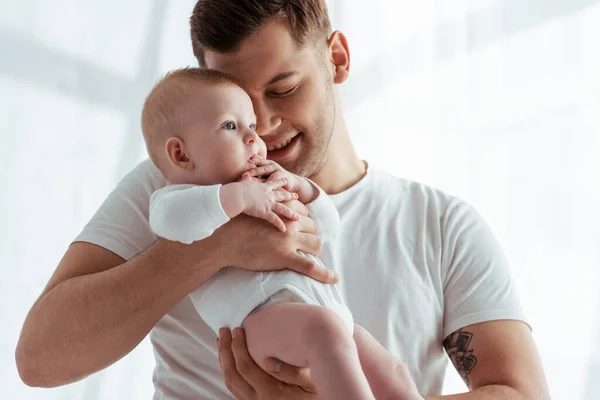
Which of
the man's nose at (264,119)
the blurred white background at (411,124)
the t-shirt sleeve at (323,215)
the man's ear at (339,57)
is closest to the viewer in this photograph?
the t-shirt sleeve at (323,215)

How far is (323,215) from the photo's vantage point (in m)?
1.61

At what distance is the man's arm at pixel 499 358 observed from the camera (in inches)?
68.0

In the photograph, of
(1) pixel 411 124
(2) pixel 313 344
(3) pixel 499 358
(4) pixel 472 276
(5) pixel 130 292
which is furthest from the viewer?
(1) pixel 411 124

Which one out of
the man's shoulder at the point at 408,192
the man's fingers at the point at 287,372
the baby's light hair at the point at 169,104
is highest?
the baby's light hair at the point at 169,104

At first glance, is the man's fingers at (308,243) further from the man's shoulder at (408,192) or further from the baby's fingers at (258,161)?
the man's shoulder at (408,192)

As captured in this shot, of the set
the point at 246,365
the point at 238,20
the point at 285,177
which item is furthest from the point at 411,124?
the point at 246,365

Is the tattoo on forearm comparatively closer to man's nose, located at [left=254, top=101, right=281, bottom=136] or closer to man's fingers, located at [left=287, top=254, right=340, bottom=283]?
man's fingers, located at [left=287, top=254, right=340, bottom=283]

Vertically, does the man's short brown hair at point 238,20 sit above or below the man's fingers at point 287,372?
above

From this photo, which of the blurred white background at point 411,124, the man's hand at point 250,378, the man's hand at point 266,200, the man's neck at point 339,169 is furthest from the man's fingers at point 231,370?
the blurred white background at point 411,124

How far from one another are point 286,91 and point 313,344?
0.79 m

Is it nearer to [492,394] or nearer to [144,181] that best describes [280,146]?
[144,181]

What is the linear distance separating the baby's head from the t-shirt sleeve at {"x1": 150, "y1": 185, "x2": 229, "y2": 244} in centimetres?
11

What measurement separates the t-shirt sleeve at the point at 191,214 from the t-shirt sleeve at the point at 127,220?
338mm

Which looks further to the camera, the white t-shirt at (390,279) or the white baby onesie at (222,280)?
the white t-shirt at (390,279)
